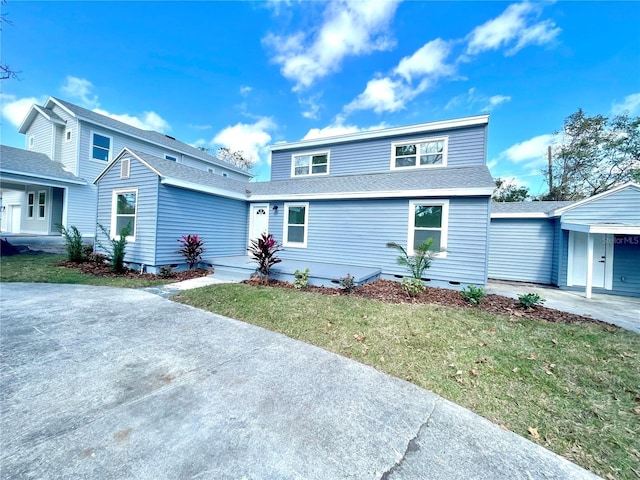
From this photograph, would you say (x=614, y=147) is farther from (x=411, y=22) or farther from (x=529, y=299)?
(x=529, y=299)

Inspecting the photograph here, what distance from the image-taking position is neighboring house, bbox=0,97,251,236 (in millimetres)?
13555

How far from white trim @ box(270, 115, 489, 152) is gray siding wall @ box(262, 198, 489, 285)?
407 cm

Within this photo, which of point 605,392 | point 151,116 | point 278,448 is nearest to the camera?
point 278,448

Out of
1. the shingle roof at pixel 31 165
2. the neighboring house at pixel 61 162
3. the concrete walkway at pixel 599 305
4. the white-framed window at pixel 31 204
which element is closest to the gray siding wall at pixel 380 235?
the concrete walkway at pixel 599 305

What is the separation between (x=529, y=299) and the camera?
225 inches

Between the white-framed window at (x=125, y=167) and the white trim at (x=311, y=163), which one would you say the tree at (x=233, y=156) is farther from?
the white-framed window at (x=125, y=167)

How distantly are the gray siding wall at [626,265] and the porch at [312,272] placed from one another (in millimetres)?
7908

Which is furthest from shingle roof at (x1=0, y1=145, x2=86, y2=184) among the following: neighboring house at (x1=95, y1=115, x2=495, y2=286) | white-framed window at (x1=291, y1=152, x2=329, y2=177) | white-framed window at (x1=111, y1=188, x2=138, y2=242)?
white-framed window at (x1=291, y1=152, x2=329, y2=177)

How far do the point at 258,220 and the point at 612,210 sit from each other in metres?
12.7

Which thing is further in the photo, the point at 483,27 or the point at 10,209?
the point at 10,209

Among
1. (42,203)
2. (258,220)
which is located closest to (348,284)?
(258,220)

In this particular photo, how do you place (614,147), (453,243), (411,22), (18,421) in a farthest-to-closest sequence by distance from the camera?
1. (614,147)
2. (411,22)
3. (453,243)
4. (18,421)

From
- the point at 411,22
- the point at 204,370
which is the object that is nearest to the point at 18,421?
the point at 204,370

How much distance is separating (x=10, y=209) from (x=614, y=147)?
40475 millimetres
